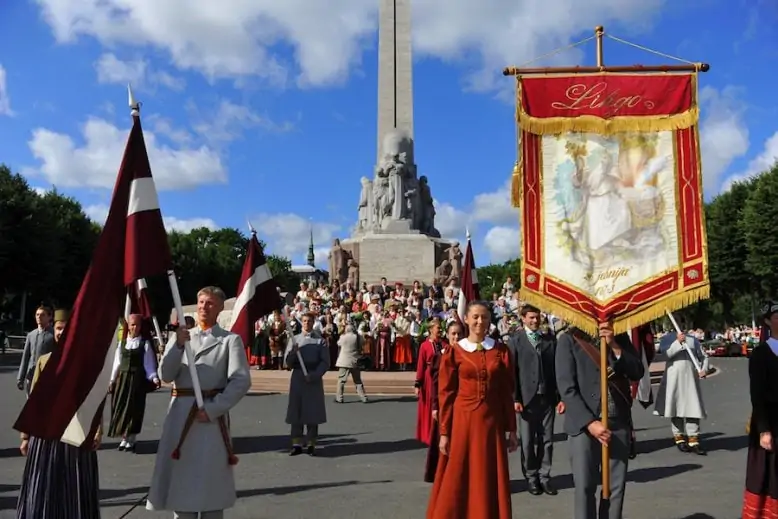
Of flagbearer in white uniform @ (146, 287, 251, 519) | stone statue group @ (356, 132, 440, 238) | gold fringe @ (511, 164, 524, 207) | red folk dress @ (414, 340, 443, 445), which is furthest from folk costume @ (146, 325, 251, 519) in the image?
stone statue group @ (356, 132, 440, 238)

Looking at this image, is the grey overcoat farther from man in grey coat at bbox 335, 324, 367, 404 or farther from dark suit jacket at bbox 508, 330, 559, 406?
man in grey coat at bbox 335, 324, 367, 404

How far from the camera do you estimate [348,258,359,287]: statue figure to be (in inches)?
1232

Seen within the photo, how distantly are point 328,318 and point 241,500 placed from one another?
14878mm

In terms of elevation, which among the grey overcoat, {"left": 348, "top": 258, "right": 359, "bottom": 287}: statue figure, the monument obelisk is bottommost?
the grey overcoat

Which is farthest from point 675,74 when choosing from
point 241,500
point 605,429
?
point 241,500

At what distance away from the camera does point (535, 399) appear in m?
7.64

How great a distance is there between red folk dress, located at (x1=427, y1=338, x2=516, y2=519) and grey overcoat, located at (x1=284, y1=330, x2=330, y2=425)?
4408 mm

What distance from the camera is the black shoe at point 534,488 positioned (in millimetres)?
7219

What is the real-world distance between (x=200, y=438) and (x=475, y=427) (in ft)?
6.20

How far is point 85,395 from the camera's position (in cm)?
445

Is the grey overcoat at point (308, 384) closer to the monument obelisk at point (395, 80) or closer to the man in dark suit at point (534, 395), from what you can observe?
the man in dark suit at point (534, 395)

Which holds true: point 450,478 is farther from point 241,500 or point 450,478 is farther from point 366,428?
point 366,428

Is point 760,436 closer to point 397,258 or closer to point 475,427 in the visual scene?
point 475,427

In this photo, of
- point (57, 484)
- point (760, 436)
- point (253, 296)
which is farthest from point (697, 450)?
point (57, 484)
